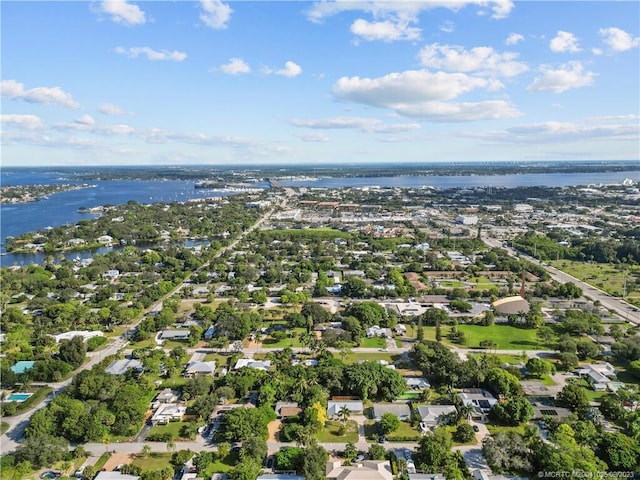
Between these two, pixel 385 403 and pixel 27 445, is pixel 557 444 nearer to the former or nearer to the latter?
pixel 385 403

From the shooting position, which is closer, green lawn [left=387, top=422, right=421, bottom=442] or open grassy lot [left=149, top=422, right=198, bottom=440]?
green lawn [left=387, top=422, right=421, bottom=442]

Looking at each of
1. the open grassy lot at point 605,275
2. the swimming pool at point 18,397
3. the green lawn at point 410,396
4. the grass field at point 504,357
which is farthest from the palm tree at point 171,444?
the open grassy lot at point 605,275

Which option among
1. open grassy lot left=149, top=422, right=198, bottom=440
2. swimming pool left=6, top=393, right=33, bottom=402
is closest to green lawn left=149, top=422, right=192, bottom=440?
open grassy lot left=149, top=422, right=198, bottom=440

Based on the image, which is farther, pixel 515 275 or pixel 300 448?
pixel 515 275

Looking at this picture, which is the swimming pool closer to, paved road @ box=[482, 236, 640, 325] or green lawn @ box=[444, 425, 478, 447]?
green lawn @ box=[444, 425, 478, 447]

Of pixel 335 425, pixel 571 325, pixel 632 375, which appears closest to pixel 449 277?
pixel 571 325

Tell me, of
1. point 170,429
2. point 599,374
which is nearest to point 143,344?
point 170,429

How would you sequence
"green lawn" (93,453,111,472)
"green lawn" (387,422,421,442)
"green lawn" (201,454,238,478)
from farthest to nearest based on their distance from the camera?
"green lawn" (387,422,421,442) < "green lawn" (93,453,111,472) < "green lawn" (201,454,238,478)
